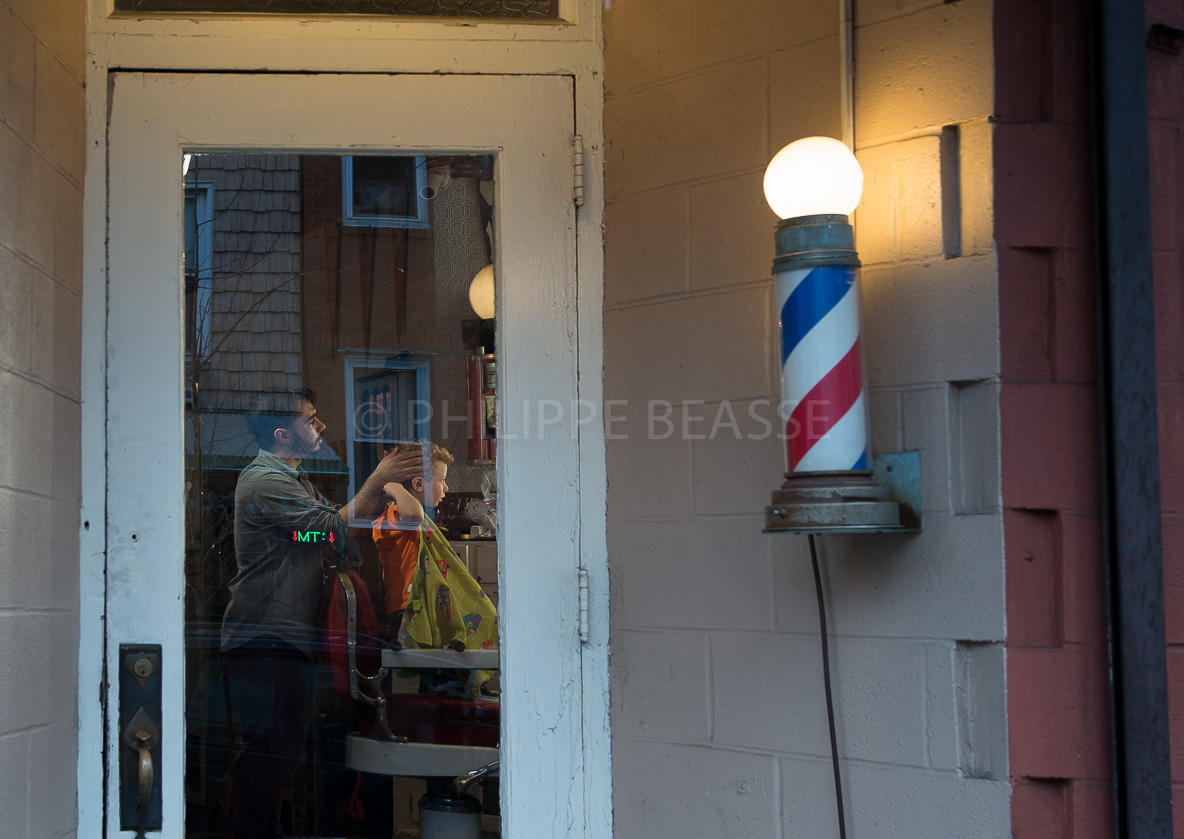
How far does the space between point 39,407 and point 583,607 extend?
3.52ft

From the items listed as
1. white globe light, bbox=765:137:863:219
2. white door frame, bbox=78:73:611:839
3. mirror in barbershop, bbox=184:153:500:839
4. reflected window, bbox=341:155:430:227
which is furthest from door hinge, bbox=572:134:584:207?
white globe light, bbox=765:137:863:219

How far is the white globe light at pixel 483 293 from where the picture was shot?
6.95 feet

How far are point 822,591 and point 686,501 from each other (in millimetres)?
323

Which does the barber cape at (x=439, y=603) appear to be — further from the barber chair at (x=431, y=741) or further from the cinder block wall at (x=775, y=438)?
the cinder block wall at (x=775, y=438)

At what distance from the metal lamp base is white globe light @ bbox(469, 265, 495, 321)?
82cm

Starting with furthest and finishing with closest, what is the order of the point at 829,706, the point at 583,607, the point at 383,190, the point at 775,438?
the point at 383,190 < the point at 583,607 < the point at 775,438 < the point at 829,706

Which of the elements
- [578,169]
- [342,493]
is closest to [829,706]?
[342,493]

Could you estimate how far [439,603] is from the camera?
2.09 metres

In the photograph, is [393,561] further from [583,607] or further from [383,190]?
[383,190]

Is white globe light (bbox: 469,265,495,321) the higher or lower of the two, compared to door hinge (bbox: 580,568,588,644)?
higher

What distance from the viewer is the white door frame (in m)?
1.97

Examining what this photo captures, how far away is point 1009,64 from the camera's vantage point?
5.40ft

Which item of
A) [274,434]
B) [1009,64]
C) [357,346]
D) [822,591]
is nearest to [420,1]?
[357,346]

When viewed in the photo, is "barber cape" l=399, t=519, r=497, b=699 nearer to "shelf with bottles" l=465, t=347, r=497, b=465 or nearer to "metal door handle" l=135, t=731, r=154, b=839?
"shelf with bottles" l=465, t=347, r=497, b=465
